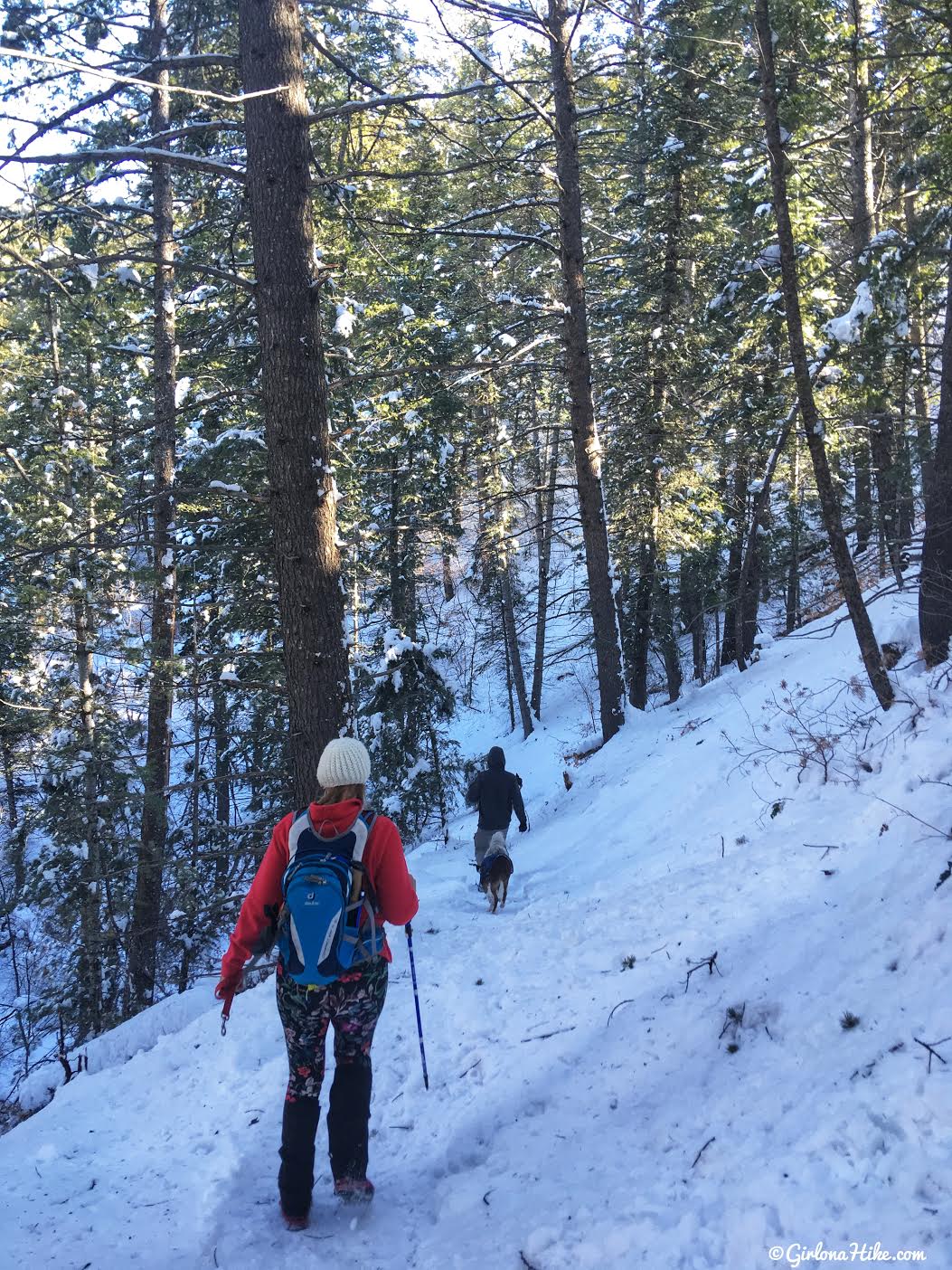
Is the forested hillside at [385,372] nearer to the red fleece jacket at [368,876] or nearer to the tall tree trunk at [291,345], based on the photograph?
the tall tree trunk at [291,345]

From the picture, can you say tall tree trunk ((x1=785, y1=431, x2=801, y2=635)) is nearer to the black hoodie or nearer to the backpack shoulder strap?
the black hoodie

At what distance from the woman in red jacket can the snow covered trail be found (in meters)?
0.29

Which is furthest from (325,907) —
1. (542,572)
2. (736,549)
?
(542,572)

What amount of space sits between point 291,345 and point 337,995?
159 inches

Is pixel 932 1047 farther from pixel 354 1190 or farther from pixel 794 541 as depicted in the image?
pixel 794 541

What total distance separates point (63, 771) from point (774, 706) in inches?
414

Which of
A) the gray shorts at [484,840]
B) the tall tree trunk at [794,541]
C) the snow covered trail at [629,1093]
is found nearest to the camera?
the snow covered trail at [629,1093]

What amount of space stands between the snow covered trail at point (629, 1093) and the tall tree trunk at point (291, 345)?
225 cm

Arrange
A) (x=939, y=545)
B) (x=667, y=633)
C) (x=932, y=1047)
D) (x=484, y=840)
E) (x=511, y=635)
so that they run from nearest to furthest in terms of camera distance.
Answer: (x=932, y=1047), (x=939, y=545), (x=484, y=840), (x=667, y=633), (x=511, y=635)

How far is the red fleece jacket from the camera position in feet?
12.4

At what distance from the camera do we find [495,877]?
8711mm

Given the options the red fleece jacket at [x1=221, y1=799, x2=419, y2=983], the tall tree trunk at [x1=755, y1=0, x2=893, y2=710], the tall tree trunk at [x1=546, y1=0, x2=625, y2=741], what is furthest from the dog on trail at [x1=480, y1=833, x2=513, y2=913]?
the tall tree trunk at [x1=546, y1=0, x2=625, y2=741]

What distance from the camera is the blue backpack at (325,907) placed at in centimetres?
358

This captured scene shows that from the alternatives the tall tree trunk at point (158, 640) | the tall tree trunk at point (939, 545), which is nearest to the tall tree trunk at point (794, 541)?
the tall tree trunk at point (939, 545)
